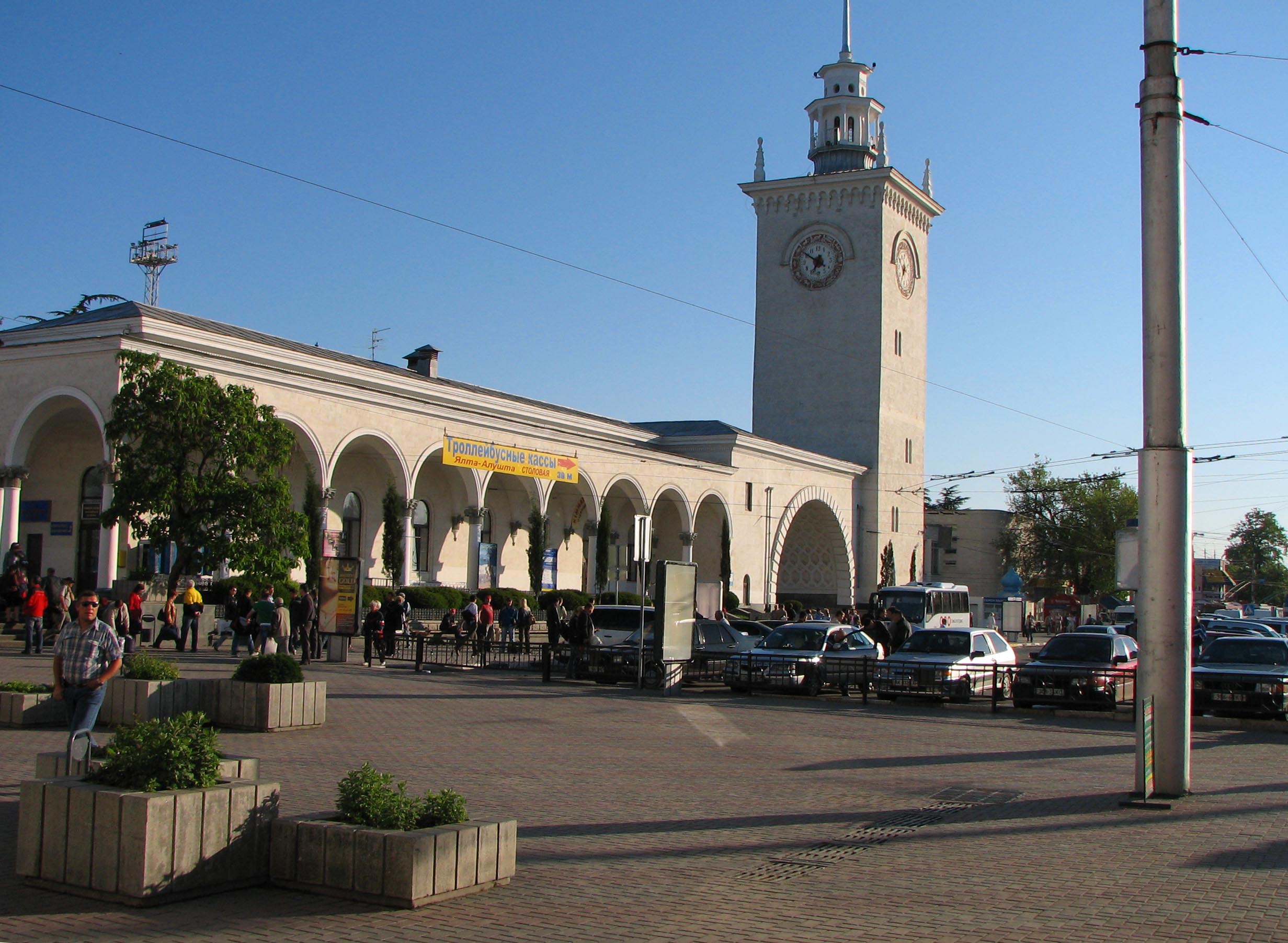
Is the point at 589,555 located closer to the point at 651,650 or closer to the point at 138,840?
the point at 651,650

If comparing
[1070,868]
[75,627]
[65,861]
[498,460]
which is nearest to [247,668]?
[75,627]

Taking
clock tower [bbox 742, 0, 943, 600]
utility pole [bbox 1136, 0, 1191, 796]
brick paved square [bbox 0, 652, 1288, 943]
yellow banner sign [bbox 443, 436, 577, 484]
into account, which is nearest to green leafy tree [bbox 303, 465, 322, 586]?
yellow banner sign [bbox 443, 436, 577, 484]

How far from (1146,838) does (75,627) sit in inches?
333

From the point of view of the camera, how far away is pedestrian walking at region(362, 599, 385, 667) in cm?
2541

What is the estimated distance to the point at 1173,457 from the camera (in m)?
11.7

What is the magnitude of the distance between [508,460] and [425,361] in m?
6.63

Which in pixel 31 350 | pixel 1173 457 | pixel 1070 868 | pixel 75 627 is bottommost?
pixel 1070 868

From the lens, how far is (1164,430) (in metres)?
11.8

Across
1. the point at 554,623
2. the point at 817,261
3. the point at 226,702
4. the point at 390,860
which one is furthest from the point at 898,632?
the point at 817,261

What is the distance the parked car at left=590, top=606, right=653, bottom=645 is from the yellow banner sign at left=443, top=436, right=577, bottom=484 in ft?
36.5

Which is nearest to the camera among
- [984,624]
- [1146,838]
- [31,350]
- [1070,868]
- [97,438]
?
[1070,868]

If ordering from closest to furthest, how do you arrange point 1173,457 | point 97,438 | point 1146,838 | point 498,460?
point 1146,838 → point 1173,457 → point 97,438 → point 498,460

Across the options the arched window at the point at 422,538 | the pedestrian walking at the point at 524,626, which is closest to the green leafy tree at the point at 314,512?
the pedestrian walking at the point at 524,626

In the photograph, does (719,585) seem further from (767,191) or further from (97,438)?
(767,191)
